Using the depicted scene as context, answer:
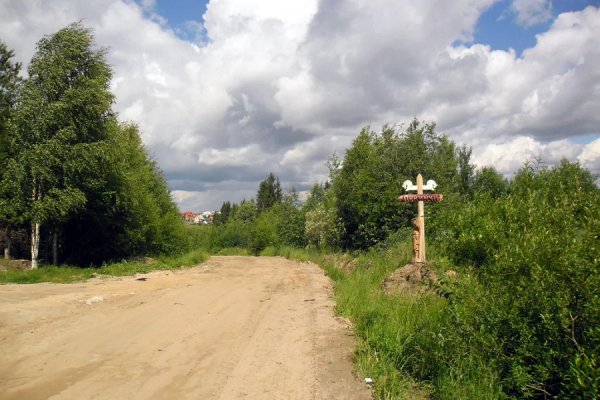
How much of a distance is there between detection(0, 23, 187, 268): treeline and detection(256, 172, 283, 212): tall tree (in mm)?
57500

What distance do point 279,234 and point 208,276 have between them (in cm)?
2855

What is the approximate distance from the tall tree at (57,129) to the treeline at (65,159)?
0.04 m

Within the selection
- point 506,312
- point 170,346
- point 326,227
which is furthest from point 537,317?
point 326,227

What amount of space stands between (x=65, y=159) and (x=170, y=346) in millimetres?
14670

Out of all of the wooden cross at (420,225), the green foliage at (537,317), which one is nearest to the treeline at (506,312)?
Result: the green foliage at (537,317)

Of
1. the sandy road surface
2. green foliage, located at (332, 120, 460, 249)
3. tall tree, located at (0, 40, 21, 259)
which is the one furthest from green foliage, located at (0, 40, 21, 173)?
green foliage, located at (332, 120, 460, 249)

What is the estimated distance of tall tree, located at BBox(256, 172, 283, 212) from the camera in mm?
82188

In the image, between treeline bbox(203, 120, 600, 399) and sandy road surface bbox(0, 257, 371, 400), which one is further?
sandy road surface bbox(0, 257, 371, 400)

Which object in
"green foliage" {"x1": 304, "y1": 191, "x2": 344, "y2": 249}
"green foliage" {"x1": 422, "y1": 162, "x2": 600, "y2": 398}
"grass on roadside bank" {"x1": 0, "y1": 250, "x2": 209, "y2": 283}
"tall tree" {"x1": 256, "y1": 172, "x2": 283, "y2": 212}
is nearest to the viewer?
"green foliage" {"x1": 422, "y1": 162, "x2": 600, "y2": 398}

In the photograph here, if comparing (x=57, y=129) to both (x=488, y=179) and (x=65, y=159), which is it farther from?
(x=488, y=179)

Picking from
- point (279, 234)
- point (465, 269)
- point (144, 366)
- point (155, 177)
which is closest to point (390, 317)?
point (465, 269)

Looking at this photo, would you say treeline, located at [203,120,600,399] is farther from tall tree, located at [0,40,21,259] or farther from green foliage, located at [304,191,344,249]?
tall tree, located at [0,40,21,259]

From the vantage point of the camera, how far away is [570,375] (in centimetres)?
454

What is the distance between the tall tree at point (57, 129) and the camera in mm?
18516
